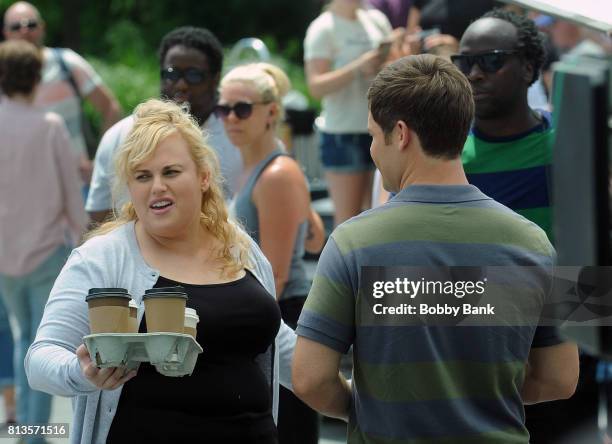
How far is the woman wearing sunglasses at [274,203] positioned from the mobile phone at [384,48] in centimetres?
180

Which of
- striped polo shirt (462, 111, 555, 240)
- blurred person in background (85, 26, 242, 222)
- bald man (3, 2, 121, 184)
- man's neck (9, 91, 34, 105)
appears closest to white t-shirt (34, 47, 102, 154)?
bald man (3, 2, 121, 184)

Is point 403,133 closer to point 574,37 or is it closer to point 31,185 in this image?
point 574,37

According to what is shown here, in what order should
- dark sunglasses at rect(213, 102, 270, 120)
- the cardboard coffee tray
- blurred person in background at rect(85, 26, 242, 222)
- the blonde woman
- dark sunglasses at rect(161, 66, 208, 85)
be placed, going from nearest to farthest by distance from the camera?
the cardboard coffee tray
the blonde woman
dark sunglasses at rect(213, 102, 270, 120)
blurred person in background at rect(85, 26, 242, 222)
dark sunglasses at rect(161, 66, 208, 85)

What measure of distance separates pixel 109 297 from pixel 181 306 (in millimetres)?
171

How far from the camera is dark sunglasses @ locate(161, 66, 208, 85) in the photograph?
5.09m

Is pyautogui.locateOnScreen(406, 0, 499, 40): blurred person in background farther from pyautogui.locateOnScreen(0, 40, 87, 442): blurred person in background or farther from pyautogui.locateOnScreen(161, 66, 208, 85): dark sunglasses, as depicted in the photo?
pyautogui.locateOnScreen(0, 40, 87, 442): blurred person in background

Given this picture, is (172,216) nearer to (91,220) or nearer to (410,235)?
(410,235)

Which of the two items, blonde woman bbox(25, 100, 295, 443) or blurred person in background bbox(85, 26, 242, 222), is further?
blurred person in background bbox(85, 26, 242, 222)

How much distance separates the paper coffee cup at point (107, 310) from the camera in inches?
110

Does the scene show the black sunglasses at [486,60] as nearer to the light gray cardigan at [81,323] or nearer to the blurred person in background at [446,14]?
the blurred person in background at [446,14]

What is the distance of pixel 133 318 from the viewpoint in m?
2.88

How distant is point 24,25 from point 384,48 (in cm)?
219

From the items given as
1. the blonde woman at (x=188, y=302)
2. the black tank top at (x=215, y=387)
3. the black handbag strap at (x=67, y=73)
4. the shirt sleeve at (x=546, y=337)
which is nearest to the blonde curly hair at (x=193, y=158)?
the blonde woman at (x=188, y=302)

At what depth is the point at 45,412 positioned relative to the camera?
573 cm
